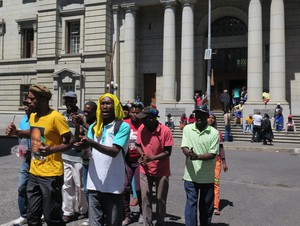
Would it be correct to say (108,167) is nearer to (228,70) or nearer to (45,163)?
(45,163)

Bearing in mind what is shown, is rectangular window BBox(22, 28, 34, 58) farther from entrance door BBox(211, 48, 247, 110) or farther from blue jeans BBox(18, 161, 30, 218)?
blue jeans BBox(18, 161, 30, 218)

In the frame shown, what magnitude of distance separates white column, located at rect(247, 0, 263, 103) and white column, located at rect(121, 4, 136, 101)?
8.59 meters

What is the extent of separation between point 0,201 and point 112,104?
419 cm

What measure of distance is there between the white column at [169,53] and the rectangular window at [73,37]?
7.92 meters

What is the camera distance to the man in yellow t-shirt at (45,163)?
13.3 ft

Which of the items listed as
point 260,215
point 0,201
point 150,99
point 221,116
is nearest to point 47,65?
point 150,99

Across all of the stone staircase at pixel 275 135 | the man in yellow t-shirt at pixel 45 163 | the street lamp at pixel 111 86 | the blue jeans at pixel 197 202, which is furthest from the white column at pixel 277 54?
the man in yellow t-shirt at pixel 45 163

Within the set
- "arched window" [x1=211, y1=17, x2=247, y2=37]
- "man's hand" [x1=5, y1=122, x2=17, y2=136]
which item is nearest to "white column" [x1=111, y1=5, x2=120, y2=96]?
"arched window" [x1=211, y1=17, x2=247, y2=37]

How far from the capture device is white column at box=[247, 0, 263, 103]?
2208 cm

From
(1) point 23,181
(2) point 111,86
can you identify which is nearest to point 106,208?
(1) point 23,181

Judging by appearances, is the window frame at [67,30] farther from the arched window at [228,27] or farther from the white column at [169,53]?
the arched window at [228,27]

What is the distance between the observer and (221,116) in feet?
79.2

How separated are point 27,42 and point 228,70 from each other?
700 inches

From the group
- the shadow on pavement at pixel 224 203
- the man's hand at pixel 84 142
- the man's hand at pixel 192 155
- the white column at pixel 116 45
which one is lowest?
the shadow on pavement at pixel 224 203
